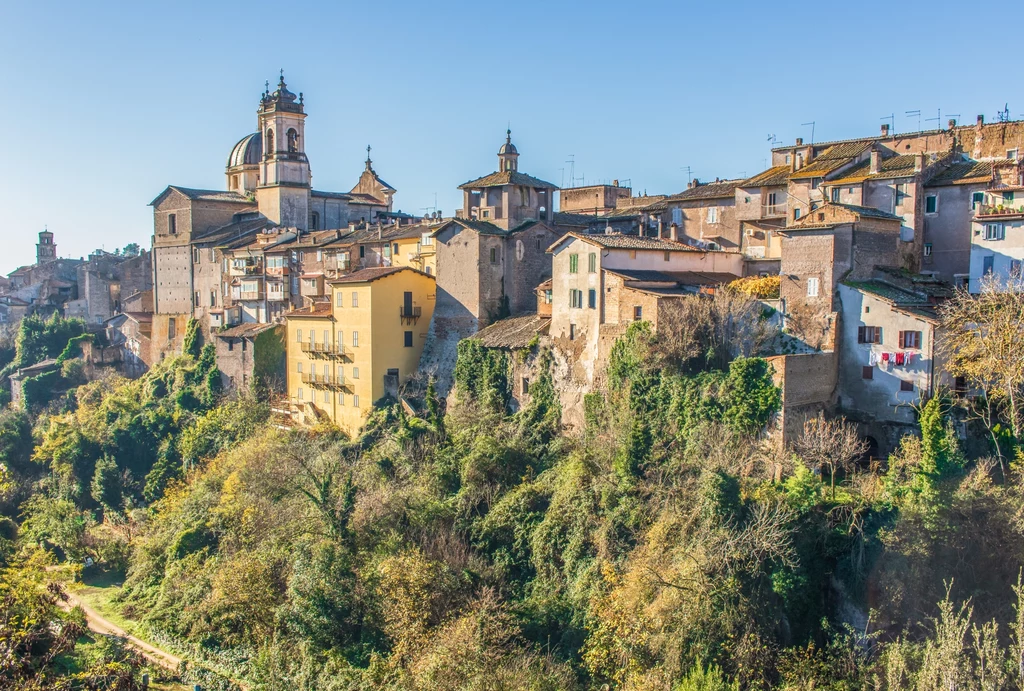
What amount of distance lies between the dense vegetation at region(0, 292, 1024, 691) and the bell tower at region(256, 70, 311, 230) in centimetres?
1912

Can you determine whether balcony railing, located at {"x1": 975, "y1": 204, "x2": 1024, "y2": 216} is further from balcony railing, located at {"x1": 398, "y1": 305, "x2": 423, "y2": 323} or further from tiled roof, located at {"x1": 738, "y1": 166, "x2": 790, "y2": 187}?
balcony railing, located at {"x1": 398, "y1": 305, "x2": 423, "y2": 323}

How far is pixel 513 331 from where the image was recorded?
36.1 meters

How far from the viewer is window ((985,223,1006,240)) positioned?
29.5 meters

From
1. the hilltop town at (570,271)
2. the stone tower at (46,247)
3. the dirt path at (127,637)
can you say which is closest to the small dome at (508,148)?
the hilltop town at (570,271)

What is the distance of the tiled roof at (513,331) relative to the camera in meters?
34.9

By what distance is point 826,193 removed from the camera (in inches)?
1389

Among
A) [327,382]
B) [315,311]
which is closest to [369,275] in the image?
[315,311]

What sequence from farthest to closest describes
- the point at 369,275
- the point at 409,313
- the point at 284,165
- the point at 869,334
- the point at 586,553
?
the point at 284,165 → the point at 409,313 → the point at 369,275 → the point at 869,334 → the point at 586,553

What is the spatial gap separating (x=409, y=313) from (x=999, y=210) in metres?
21.1

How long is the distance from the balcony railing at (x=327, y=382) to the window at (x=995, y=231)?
→ 23238 millimetres

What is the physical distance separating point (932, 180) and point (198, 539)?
91.2 ft

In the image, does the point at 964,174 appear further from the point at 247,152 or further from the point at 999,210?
the point at 247,152

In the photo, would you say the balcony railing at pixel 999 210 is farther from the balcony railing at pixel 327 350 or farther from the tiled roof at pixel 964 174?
the balcony railing at pixel 327 350

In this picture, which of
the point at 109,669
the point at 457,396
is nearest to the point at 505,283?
the point at 457,396
